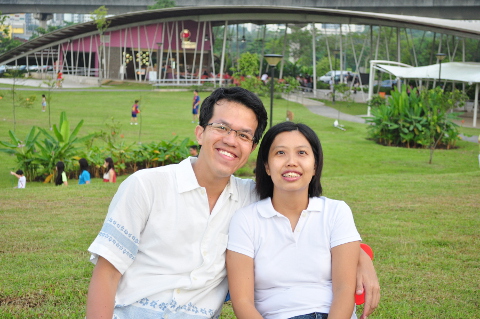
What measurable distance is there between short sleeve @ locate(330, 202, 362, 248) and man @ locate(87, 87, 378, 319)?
0.14 meters

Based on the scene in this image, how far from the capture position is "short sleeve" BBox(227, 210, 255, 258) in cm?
258

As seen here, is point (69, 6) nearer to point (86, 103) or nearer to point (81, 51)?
point (81, 51)

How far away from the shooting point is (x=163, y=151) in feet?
41.0

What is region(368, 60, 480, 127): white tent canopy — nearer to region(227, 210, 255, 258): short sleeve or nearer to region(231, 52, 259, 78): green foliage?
region(231, 52, 259, 78): green foliage

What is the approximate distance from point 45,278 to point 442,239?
366 centimetres

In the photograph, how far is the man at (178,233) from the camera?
2.47 meters

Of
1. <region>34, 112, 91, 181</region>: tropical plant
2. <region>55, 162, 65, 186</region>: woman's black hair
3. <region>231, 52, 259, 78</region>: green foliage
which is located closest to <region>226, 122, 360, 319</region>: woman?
<region>55, 162, 65, 186</region>: woman's black hair

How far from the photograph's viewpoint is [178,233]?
2.54 m

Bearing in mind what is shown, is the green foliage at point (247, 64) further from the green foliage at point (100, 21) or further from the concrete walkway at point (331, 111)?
the green foliage at point (100, 21)

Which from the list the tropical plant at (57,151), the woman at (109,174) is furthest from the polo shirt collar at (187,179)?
the tropical plant at (57,151)

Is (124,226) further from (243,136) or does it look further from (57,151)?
(57,151)

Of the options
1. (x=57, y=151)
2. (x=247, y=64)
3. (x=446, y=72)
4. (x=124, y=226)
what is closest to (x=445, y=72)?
(x=446, y=72)

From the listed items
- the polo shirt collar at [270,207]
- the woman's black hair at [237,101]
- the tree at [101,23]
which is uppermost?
the tree at [101,23]

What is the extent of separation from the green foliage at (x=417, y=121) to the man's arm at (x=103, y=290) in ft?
48.7
